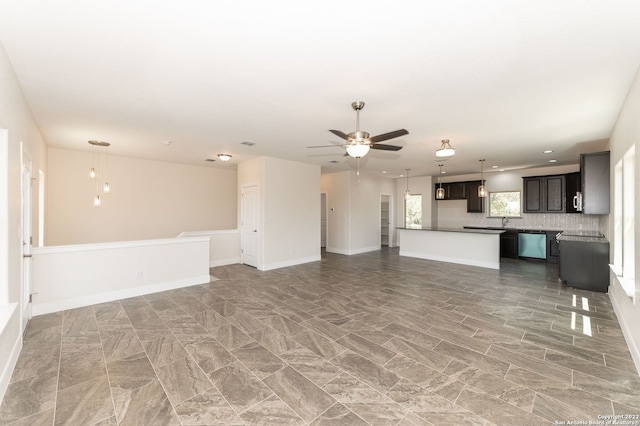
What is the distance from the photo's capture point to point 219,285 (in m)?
5.21

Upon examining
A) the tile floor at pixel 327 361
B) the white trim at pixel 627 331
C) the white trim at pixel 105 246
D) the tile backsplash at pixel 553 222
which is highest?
the tile backsplash at pixel 553 222

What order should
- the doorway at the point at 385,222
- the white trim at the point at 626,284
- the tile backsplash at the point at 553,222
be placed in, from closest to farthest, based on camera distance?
the white trim at the point at 626,284 < the tile backsplash at the point at 553,222 < the doorway at the point at 385,222

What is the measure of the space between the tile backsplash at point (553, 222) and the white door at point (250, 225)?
294 inches

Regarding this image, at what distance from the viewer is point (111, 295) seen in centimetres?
434

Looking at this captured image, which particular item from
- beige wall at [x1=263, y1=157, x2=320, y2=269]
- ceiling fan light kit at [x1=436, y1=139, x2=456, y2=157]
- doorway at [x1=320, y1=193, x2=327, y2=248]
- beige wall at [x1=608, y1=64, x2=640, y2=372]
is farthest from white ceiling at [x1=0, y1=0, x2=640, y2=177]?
doorway at [x1=320, y1=193, x2=327, y2=248]

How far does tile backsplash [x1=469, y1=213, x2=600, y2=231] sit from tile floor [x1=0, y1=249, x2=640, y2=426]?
13.6ft

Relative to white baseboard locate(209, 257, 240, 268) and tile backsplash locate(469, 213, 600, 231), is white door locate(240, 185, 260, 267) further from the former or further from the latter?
tile backsplash locate(469, 213, 600, 231)

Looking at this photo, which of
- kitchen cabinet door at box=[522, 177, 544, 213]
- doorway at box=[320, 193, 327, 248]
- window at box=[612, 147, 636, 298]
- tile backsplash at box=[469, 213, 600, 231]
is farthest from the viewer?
doorway at box=[320, 193, 327, 248]

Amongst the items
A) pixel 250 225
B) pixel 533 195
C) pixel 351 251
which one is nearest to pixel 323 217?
pixel 351 251

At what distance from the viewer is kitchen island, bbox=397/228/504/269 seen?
22.4ft

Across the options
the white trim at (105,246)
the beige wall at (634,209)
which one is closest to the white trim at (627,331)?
the beige wall at (634,209)

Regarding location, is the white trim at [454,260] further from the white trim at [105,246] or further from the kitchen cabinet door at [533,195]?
the white trim at [105,246]

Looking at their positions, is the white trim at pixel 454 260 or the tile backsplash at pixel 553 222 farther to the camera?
the tile backsplash at pixel 553 222

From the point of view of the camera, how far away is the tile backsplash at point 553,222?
7.57 metres
